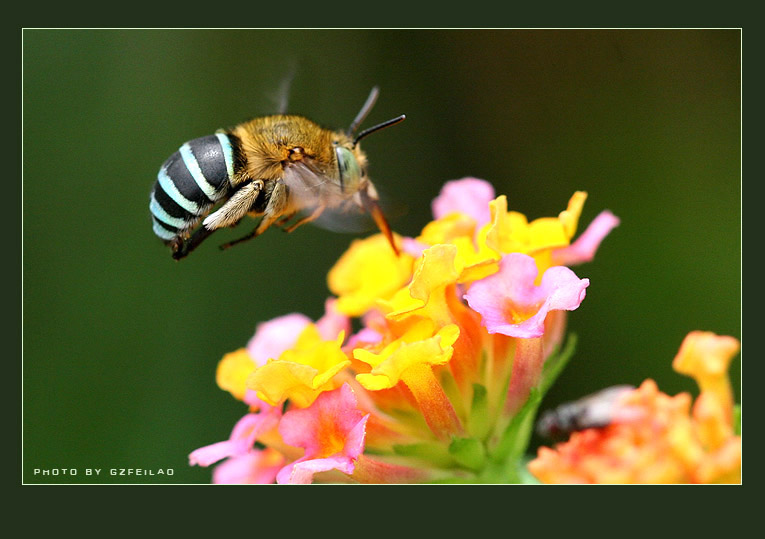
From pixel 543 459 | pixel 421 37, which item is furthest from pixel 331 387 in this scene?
pixel 421 37

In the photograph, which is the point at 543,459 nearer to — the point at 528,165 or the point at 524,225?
the point at 524,225

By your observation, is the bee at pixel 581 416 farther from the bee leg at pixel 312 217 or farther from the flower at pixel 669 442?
the bee leg at pixel 312 217

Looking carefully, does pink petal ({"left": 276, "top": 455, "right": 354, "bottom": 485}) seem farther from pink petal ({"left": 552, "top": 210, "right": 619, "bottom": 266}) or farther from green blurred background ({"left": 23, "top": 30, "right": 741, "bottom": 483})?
green blurred background ({"left": 23, "top": 30, "right": 741, "bottom": 483})

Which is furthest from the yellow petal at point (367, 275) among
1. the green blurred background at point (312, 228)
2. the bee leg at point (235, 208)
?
the green blurred background at point (312, 228)

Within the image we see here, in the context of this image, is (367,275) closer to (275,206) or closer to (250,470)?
(275,206)

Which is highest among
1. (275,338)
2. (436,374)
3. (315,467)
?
(275,338)

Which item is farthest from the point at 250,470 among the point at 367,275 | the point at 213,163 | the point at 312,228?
the point at 312,228
